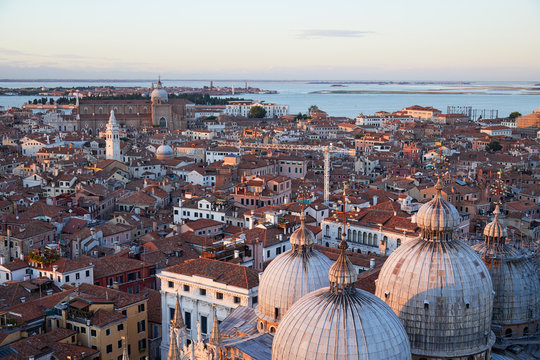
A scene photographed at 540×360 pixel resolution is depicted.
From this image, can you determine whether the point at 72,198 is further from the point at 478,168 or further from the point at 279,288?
the point at 478,168

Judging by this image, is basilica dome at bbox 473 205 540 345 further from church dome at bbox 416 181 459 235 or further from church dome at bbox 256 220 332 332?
church dome at bbox 256 220 332 332

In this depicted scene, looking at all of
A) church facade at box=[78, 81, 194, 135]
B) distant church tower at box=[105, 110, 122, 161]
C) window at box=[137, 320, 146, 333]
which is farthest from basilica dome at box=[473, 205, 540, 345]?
church facade at box=[78, 81, 194, 135]

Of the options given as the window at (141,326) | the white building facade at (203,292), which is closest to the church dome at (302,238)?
the white building facade at (203,292)

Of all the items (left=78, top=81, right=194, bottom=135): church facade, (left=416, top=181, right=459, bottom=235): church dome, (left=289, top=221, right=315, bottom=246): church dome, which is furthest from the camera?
(left=78, top=81, right=194, bottom=135): church facade

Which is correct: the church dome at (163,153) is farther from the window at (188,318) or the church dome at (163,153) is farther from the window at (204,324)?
the window at (204,324)

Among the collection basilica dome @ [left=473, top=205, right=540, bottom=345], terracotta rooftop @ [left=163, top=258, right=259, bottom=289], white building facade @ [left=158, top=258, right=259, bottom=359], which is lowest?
white building facade @ [left=158, top=258, right=259, bottom=359]

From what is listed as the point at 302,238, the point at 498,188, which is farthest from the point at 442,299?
the point at 498,188
